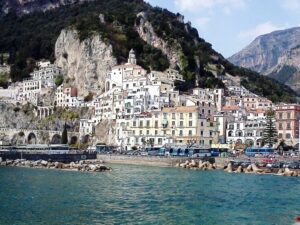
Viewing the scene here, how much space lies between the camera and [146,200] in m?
33.1

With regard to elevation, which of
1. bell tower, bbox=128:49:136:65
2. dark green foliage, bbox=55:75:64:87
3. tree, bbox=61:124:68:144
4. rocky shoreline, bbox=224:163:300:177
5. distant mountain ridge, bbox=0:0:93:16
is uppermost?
distant mountain ridge, bbox=0:0:93:16

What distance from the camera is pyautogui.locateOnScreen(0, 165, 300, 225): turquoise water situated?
26816mm

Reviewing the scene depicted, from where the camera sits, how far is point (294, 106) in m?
79.8

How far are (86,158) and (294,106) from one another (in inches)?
1323

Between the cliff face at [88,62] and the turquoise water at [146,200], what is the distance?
60.8 meters

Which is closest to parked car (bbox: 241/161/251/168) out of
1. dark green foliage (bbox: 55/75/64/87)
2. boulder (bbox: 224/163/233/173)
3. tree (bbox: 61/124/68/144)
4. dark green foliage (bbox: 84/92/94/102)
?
boulder (bbox: 224/163/233/173)

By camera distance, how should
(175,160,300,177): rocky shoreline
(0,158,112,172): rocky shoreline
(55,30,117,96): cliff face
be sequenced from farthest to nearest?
(55,30,117,96): cliff face, (0,158,112,172): rocky shoreline, (175,160,300,177): rocky shoreline

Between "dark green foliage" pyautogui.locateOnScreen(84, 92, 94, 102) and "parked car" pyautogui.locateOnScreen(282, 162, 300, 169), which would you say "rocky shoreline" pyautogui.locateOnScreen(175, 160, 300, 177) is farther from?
"dark green foliage" pyautogui.locateOnScreen(84, 92, 94, 102)

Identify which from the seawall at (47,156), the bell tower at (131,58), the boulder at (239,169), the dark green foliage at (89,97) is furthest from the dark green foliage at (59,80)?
the boulder at (239,169)

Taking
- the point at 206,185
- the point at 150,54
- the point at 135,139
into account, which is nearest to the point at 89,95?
the point at 150,54

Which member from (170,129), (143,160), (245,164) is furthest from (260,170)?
(170,129)

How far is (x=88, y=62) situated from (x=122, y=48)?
29.4ft

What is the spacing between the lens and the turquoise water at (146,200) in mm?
26816

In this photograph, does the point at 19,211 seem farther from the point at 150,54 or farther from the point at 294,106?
the point at 150,54
